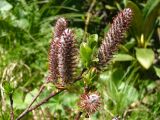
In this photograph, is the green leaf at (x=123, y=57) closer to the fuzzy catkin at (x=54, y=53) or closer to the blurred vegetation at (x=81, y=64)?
the blurred vegetation at (x=81, y=64)

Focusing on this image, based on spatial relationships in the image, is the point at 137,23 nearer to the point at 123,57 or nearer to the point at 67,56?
the point at 123,57

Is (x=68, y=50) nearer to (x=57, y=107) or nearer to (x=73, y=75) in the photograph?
(x=73, y=75)

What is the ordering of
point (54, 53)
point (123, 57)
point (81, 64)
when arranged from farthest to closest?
A: point (123, 57)
point (81, 64)
point (54, 53)

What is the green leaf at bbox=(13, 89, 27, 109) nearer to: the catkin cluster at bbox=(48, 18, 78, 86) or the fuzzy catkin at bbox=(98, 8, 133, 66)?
the catkin cluster at bbox=(48, 18, 78, 86)

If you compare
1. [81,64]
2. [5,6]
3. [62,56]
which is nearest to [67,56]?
[62,56]

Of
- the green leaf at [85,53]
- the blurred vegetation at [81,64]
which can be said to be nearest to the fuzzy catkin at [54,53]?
the green leaf at [85,53]

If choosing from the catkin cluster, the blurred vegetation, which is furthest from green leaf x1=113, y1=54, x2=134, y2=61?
the catkin cluster
